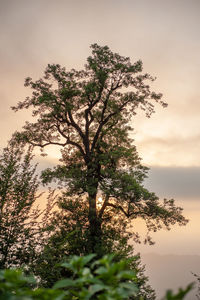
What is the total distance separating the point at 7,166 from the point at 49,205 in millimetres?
2337

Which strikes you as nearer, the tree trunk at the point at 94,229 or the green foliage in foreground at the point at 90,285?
the green foliage in foreground at the point at 90,285

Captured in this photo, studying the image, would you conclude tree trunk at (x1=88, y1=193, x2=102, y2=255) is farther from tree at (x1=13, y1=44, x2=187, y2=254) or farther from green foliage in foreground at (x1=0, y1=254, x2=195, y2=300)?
green foliage in foreground at (x1=0, y1=254, x2=195, y2=300)

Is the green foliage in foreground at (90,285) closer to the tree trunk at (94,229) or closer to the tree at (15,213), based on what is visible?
the tree at (15,213)

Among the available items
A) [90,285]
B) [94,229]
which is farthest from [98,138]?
[90,285]

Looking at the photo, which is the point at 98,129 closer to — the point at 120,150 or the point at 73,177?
the point at 120,150

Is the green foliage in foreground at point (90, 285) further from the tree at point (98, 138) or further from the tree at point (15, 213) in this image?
the tree at point (98, 138)

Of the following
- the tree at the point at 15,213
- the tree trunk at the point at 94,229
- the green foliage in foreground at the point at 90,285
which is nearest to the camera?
the green foliage in foreground at the point at 90,285

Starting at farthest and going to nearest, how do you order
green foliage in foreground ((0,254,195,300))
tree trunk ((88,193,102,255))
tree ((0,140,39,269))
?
tree trunk ((88,193,102,255)), tree ((0,140,39,269)), green foliage in foreground ((0,254,195,300))

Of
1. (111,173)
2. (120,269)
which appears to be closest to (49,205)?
(120,269)

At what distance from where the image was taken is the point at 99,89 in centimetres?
2866

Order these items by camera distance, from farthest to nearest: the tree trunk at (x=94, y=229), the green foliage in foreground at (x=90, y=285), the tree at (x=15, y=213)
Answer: the tree trunk at (x=94, y=229) < the tree at (x=15, y=213) < the green foliage in foreground at (x=90, y=285)

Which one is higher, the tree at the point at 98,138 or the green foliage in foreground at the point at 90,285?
the tree at the point at 98,138

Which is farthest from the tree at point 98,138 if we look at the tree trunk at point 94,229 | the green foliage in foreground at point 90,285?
the green foliage in foreground at point 90,285

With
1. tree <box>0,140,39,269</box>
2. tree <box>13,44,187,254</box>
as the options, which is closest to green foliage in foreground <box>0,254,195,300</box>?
tree <box>0,140,39,269</box>
